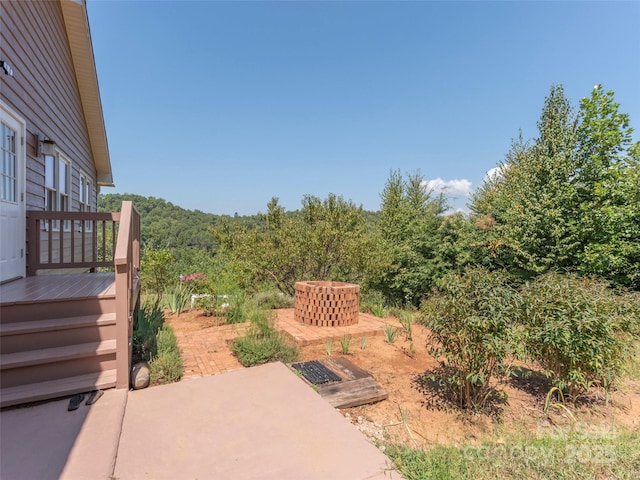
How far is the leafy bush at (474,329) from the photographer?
2.71m

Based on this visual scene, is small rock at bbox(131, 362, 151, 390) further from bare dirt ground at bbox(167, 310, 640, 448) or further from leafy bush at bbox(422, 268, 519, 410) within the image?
leafy bush at bbox(422, 268, 519, 410)

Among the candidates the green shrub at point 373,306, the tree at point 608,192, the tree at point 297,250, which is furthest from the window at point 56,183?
the tree at point 608,192

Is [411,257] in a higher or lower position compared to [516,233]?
lower

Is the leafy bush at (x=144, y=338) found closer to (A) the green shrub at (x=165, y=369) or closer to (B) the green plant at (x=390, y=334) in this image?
(A) the green shrub at (x=165, y=369)

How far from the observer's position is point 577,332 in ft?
9.65

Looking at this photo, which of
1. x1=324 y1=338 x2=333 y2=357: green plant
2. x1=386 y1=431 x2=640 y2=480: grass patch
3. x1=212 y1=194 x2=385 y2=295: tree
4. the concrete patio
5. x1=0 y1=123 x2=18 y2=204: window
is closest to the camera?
the concrete patio

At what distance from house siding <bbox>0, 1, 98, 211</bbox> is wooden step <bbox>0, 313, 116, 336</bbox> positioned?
264 cm

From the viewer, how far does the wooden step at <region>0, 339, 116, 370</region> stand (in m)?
2.59

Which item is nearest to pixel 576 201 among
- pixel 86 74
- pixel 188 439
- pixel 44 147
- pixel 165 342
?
pixel 165 342

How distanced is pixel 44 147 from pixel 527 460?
7.01m

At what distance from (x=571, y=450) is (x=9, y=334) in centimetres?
442

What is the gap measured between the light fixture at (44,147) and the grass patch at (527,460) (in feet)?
A: 20.4

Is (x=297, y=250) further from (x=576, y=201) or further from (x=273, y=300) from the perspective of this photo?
(x=576, y=201)

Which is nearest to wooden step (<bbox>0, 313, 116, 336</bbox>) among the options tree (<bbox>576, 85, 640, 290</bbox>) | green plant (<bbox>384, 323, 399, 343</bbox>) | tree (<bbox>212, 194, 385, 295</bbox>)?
green plant (<bbox>384, 323, 399, 343</bbox>)
